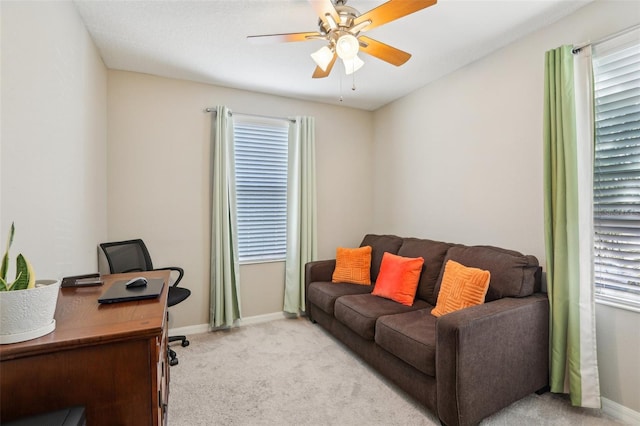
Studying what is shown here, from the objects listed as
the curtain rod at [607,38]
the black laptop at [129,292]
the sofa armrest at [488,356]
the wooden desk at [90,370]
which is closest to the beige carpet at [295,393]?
the sofa armrest at [488,356]

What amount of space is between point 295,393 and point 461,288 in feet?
4.48

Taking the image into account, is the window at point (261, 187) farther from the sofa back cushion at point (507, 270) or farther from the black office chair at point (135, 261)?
the sofa back cushion at point (507, 270)

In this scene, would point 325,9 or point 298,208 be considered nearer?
point 325,9

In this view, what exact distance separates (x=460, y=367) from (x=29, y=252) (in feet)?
7.03

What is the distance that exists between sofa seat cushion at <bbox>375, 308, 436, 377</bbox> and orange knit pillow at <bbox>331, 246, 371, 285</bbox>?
3.15 ft

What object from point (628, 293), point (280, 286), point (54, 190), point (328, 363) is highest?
point (54, 190)

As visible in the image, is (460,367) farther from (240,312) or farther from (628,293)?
(240,312)

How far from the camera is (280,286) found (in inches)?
145

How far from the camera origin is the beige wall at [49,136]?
1228 mm

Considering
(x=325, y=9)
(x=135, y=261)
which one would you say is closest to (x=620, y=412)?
(x=325, y=9)

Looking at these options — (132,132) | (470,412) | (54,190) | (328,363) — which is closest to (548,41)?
(470,412)

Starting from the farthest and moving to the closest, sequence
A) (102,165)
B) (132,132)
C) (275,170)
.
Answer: (275,170), (132,132), (102,165)

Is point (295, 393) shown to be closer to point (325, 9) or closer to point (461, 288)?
point (461, 288)

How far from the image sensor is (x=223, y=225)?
3.24 metres
